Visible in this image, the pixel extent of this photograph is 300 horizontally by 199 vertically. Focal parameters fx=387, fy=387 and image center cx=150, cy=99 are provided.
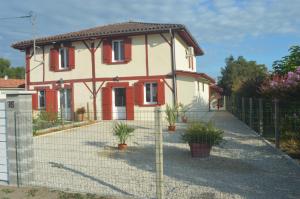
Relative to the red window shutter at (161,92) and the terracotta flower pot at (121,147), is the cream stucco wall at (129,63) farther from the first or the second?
the terracotta flower pot at (121,147)

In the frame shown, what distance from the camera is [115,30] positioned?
72.6 feet

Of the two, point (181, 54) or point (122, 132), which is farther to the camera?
point (181, 54)

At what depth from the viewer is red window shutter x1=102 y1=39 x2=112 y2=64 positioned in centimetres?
2247

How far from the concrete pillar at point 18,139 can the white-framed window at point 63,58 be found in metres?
17.1

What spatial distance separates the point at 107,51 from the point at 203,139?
1381cm

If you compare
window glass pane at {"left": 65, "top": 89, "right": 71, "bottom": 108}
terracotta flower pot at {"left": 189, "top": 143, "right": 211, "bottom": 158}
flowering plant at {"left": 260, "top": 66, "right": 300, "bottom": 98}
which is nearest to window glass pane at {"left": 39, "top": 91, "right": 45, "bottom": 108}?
window glass pane at {"left": 65, "top": 89, "right": 71, "bottom": 108}

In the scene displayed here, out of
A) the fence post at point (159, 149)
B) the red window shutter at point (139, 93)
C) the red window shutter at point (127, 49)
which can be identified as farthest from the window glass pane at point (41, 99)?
the fence post at point (159, 149)

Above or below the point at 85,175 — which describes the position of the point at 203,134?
above

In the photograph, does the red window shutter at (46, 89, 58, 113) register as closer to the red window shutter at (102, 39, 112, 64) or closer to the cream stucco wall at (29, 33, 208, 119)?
the cream stucco wall at (29, 33, 208, 119)

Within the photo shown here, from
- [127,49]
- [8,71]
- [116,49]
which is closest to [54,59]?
[116,49]

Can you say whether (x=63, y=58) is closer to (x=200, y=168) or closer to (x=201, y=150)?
(x=201, y=150)

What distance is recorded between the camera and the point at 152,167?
8.88m

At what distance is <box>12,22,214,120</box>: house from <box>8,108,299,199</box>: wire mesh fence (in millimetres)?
8660

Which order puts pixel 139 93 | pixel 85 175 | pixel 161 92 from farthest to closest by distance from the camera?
pixel 139 93 → pixel 161 92 → pixel 85 175
